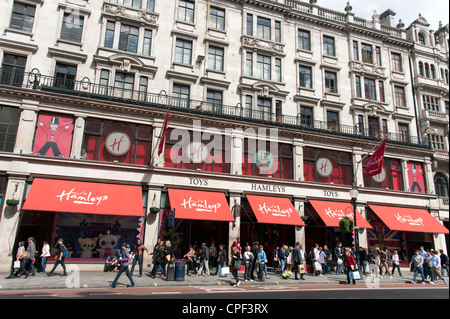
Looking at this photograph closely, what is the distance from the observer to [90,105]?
65.8ft

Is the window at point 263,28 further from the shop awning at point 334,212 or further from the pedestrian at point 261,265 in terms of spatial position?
the pedestrian at point 261,265

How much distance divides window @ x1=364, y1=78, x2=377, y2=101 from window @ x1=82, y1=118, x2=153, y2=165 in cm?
2027

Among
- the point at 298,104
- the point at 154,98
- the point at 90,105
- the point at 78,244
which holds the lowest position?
the point at 78,244

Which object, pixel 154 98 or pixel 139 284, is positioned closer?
pixel 139 284

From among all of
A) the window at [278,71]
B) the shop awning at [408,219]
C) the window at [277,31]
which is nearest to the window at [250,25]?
the window at [277,31]

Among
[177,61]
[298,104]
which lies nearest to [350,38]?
[298,104]

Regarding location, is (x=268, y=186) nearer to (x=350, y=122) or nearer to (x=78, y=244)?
(x=350, y=122)

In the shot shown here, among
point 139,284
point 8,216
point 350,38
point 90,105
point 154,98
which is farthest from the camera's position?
point 350,38

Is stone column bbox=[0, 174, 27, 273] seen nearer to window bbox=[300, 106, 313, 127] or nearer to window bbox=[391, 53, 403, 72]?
window bbox=[300, 106, 313, 127]

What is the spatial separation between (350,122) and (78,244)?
23058mm

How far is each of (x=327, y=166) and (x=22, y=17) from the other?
24.1 metres

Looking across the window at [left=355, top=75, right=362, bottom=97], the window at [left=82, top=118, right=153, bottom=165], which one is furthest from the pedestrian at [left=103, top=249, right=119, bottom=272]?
the window at [left=355, top=75, right=362, bottom=97]

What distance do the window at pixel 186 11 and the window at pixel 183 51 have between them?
1.96m

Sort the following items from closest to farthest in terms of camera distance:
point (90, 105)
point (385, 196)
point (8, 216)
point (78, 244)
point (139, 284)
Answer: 1. point (139, 284)
2. point (8, 216)
3. point (78, 244)
4. point (90, 105)
5. point (385, 196)
